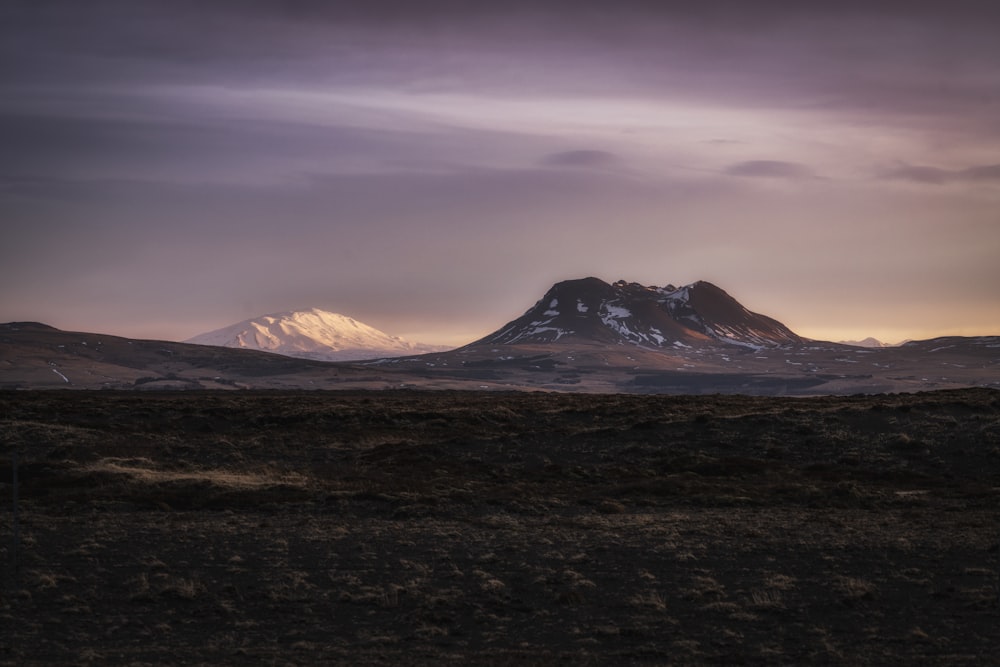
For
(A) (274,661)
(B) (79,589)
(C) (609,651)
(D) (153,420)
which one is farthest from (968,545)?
(D) (153,420)

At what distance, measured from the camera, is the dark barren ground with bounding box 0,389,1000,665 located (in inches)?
782

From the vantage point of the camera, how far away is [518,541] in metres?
29.8

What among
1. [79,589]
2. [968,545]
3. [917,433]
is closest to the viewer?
[79,589]

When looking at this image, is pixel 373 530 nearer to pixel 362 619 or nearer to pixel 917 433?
pixel 362 619

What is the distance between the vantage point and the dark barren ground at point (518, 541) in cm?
1986

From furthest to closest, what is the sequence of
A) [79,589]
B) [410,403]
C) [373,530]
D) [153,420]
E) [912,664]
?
[410,403], [153,420], [373,530], [79,589], [912,664]

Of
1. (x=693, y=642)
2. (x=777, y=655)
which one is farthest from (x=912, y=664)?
(x=693, y=642)

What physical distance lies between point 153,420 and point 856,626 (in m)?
51.7

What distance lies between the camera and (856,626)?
67.7 ft

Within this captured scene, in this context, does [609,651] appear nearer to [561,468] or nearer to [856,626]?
[856,626]

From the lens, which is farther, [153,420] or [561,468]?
[153,420]

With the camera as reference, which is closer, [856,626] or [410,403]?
[856,626]

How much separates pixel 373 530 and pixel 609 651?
46.4 ft

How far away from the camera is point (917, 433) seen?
50.6 m
